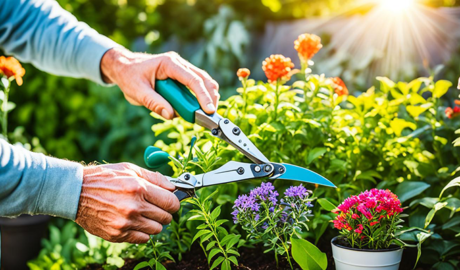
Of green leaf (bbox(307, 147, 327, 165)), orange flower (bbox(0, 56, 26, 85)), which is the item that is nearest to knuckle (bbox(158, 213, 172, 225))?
green leaf (bbox(307, 147, 327, 165))

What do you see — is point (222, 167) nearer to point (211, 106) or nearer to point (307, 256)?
point (211, 106)

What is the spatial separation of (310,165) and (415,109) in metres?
0.45

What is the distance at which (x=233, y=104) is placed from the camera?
1.80m

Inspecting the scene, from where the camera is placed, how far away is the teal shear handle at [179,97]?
149 cm

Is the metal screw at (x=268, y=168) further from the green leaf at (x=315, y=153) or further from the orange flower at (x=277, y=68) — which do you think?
the orange flower at (x=277, y=68)

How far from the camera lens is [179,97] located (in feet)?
4.97

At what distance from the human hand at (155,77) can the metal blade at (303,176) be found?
306 mm

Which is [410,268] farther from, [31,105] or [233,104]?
[31,105]

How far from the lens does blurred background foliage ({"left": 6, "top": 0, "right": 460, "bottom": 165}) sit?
3777 millimetres

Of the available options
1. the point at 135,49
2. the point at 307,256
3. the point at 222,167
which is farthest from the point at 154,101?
the point at 135,49

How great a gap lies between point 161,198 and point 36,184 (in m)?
0.31

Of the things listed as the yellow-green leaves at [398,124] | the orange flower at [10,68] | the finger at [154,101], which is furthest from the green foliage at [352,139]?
the orange flower at [10,68]

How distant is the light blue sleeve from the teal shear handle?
0.32m

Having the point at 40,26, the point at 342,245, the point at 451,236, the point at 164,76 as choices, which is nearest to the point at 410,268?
the point at 451,236
